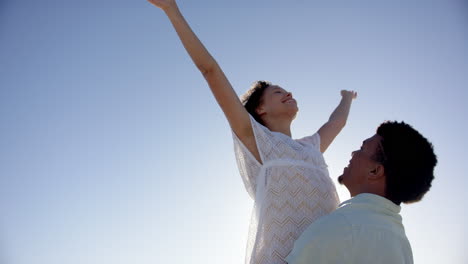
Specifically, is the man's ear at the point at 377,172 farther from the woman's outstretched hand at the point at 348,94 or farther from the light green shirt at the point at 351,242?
the woman's outstretched hand at the point at 348,94

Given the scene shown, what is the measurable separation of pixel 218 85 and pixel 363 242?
4.81 ft

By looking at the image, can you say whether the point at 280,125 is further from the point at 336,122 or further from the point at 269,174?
the point at 336,122

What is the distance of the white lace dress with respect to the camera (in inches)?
106

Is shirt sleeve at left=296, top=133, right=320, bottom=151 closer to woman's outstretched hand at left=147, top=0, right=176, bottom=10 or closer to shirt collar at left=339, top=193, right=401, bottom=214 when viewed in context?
shirt collar at left=339, top=193, right=401, bottom=214

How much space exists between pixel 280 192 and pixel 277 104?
102cm

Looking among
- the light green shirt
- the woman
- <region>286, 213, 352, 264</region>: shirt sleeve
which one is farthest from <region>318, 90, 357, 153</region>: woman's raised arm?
<region>286, 213, 352, 264</region>: shirt sleeve

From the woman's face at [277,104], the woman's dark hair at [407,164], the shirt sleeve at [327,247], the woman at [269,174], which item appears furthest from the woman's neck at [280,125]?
the shirt sleeve at [327,247]

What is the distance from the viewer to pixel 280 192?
9.33 feet

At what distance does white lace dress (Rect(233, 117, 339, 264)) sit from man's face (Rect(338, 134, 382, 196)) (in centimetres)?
21

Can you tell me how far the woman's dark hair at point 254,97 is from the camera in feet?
12.3

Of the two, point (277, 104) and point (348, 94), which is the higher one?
point (348, 94)

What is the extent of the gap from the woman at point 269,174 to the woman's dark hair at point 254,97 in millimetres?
609

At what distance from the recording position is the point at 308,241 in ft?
6.86

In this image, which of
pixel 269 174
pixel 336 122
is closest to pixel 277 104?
pixel 269 174
